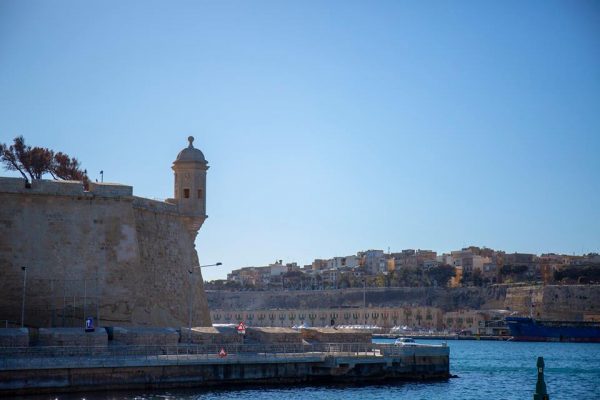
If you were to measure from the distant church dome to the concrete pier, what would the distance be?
33.7 ft

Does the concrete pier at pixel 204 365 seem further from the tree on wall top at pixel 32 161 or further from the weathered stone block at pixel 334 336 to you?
the tree on wall top at pixel 32 161

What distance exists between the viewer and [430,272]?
160625 mm

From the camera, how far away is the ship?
Result: 98.7 metres

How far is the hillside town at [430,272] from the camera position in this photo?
15075cm

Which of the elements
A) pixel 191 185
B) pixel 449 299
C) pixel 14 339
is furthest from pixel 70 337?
pixel 449 299

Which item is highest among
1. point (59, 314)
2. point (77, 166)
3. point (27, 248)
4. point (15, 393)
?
point (77, 166)

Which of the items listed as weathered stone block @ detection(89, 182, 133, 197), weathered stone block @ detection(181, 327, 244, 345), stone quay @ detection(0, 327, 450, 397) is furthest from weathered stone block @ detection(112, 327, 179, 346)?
weathered stone block @ detection(89, 182, 133, 197)

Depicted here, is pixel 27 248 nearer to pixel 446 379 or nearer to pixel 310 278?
pixel 446 379

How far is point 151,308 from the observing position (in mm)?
38188

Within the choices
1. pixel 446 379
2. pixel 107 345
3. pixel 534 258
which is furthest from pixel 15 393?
pixel 534 258

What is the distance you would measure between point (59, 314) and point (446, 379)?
49.2 ft

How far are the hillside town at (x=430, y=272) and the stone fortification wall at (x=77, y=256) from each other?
108 metres

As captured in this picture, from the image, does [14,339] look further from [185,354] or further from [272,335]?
[272,335]

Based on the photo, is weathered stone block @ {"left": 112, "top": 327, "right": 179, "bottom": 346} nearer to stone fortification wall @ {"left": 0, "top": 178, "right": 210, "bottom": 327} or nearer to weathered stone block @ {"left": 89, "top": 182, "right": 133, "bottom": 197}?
stone fortification wall @ {"left": 0, "top": 178, "right": 210, "bottom": 327}
